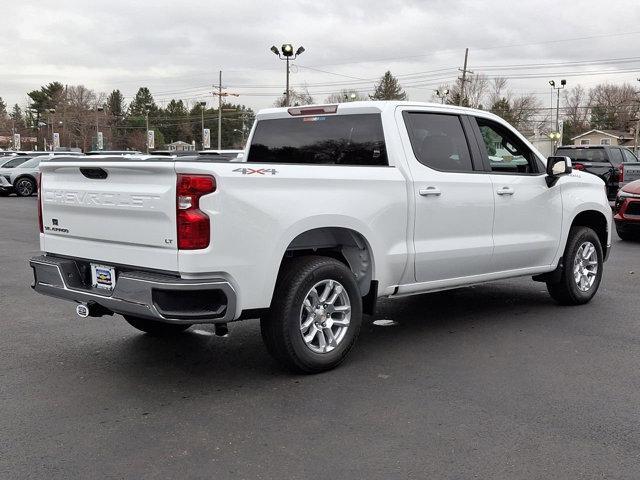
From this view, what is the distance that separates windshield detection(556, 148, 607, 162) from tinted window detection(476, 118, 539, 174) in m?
16.3

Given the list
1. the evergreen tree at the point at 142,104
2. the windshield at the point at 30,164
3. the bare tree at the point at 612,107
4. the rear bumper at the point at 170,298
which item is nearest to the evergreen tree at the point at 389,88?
the bare tree at the point at 612,107

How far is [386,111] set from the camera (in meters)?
5.57

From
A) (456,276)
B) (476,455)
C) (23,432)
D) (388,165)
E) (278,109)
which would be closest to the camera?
(476,455)

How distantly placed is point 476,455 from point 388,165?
8.32ft

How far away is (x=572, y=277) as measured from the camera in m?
7.05

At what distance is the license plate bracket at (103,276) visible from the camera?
A: 15.0ft

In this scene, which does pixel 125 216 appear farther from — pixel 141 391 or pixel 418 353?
pixel 418 353

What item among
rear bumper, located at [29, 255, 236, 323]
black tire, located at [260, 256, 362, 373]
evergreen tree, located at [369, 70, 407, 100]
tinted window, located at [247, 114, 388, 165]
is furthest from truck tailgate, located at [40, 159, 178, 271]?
evergreen tree, located at [369, 70, 407, 100]

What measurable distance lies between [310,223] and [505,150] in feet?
9.06

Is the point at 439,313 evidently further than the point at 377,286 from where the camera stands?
Yes

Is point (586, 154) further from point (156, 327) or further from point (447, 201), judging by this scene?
point (156, 327)

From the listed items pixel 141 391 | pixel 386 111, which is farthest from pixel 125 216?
pixel 386 111

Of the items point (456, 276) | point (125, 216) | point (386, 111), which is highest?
point (386, 111)

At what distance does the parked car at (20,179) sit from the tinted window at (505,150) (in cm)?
2485
